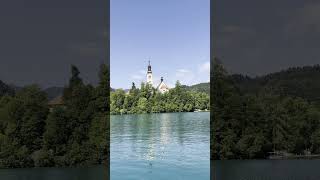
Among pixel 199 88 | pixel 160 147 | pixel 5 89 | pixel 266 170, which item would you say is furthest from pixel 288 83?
pixel 199 88

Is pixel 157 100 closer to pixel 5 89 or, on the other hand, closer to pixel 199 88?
pixel 199 88

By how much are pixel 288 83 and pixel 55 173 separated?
5693 mm

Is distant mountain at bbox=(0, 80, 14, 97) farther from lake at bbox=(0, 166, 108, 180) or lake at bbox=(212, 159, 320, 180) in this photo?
lake at bbox=(212, 159, 320, 180)

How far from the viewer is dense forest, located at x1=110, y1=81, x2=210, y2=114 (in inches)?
980

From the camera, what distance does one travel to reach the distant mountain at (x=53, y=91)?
1102 centimetres

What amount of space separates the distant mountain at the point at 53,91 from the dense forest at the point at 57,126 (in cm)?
11

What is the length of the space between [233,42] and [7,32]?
5193mm

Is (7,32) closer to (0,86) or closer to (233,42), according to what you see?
(0,86)

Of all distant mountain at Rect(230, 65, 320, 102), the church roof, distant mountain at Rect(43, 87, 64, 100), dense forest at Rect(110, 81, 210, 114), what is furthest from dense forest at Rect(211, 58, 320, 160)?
the church roof

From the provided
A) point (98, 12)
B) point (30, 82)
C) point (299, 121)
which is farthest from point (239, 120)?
point (30, 82)

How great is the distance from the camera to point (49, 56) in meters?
10.6

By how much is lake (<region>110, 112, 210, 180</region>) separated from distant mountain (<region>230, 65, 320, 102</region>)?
2304 millimetres

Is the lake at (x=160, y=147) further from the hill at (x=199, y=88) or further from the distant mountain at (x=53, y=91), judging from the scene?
the distant mountain at (x=53, y=91)

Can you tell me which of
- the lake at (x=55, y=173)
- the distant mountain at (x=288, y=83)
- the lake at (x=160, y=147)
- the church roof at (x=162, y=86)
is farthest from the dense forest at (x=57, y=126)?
the church roof at (x=162, y=86)
